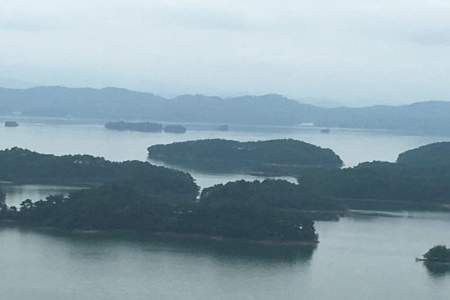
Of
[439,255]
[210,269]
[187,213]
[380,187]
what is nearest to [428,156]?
[380,187]

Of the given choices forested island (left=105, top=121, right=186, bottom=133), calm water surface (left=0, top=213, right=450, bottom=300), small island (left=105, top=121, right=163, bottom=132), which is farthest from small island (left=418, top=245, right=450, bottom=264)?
small island (left=105, top=121, right=163, bottom=132)

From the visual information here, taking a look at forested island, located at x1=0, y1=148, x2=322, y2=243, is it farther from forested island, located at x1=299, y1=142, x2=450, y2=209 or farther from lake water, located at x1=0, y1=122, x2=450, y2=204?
lake water, located at x1=0, y1=122, x2=450, y2=204

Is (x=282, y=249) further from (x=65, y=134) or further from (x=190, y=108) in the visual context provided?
(x=190, y=108)

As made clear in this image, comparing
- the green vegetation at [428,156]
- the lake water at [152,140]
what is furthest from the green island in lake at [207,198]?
the lake water at [152,140]

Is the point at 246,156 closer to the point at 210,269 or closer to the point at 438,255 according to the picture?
the point at 438,255

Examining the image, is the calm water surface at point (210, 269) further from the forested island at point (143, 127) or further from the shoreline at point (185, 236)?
the forested island at point (143, 127)

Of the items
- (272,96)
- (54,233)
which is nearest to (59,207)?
(54,233)
